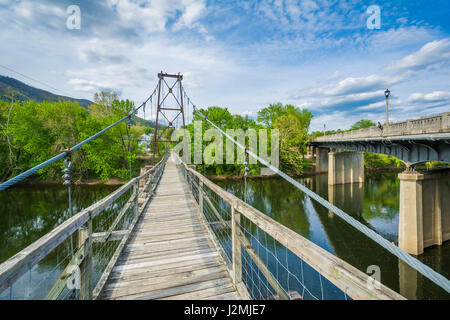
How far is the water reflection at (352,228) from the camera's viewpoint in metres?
7.27

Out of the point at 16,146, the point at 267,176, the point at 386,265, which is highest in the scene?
the point at 16,146

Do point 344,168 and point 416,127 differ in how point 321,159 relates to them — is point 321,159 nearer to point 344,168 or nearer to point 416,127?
point 344,168

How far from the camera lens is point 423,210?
29.5ft

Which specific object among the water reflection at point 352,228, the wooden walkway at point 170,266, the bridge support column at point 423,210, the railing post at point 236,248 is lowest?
the water reflection at point 352,228

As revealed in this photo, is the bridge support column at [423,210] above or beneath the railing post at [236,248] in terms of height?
beneath

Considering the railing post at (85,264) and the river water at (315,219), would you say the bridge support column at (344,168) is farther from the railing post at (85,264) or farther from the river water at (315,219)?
the railing post at (85,264)

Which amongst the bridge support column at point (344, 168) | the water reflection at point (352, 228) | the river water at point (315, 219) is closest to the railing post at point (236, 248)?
the river water at point (315, 219)

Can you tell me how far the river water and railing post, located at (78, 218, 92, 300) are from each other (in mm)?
6717

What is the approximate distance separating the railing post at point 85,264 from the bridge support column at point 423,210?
11523 millimetres

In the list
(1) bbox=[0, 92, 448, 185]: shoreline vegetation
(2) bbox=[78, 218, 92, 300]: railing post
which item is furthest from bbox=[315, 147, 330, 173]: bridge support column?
(2) bbox=[78, 218, 92, 300]: railing post
